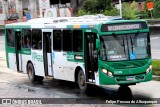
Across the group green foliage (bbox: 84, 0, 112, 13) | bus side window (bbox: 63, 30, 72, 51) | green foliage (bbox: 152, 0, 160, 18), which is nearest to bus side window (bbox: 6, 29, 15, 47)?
bus side window (bbox: 63, 30, 72, 51)

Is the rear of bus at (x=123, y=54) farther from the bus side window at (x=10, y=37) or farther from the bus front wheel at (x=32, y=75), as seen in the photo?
the bus side window at (x=10, y=37)

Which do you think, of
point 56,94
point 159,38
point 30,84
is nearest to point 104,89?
point 56,94

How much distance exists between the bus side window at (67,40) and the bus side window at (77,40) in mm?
336

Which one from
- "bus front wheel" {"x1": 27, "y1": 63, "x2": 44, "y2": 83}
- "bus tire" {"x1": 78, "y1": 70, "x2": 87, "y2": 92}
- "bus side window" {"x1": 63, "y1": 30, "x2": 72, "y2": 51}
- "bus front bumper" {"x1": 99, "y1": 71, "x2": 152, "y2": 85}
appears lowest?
"bus front wheel" {"x1": 27, "y1": 63, "x2": 44, "y2": 83}

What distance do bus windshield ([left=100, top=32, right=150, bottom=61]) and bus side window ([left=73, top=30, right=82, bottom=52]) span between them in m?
1.60

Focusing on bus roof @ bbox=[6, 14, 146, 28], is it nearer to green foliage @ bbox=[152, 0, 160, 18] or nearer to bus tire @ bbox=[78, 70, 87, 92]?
bus tire @ bbox=[78, 70, 87, 92]

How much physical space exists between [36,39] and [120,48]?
599cm

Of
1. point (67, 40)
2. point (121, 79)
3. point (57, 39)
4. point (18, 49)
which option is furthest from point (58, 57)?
point (18, 49)

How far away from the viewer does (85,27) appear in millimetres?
16125

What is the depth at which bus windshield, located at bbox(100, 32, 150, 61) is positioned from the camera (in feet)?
49.2

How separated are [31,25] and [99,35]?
6.10 metres

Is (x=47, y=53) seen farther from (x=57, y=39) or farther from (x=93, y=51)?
(x=93, y=51)

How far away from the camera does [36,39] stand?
788 inches

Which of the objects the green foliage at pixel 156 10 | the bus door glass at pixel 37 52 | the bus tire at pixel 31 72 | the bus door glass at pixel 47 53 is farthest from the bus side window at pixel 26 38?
the green foliage at pixel 156 10
